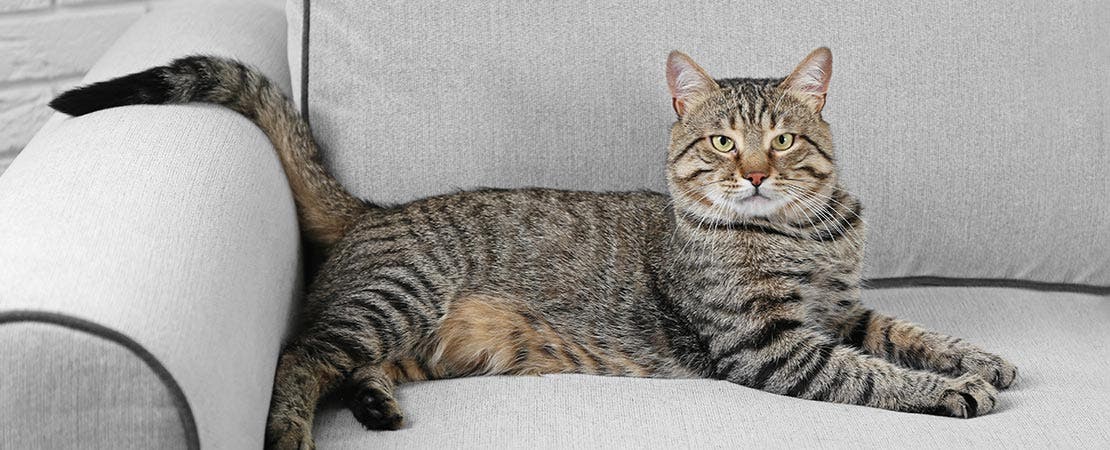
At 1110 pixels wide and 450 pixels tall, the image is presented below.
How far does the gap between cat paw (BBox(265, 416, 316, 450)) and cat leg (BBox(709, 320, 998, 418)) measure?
0.64 m

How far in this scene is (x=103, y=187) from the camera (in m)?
1.30

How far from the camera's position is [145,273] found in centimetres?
112

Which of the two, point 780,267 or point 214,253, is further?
point 780,267

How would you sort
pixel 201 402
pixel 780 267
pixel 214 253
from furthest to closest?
pixel 780 267, pixel 214 253, pixel 201 402

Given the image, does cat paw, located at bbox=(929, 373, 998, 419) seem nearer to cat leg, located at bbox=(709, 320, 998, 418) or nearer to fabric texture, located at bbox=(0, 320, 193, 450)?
cat leg, located at bbox=(709, 320, 998, 418)

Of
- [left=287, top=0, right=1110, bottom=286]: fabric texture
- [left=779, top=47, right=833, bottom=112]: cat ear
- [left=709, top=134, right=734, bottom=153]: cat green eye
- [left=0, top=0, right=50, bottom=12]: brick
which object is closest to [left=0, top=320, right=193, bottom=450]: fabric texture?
[left=287, top=0, right=1110, bottom=286]: fabric texture

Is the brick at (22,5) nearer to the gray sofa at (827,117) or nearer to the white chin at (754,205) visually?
the gray sofa at (827,117)

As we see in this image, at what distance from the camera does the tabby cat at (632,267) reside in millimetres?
1607

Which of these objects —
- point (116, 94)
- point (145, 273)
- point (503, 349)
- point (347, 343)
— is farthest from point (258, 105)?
point (145, 273)

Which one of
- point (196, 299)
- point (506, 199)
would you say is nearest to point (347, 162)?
point (506, 199)

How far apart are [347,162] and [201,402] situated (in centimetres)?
83

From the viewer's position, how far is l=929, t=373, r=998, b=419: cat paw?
1.45 metres

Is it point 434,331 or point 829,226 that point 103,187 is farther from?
point 829,226

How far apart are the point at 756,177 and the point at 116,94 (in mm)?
1000
